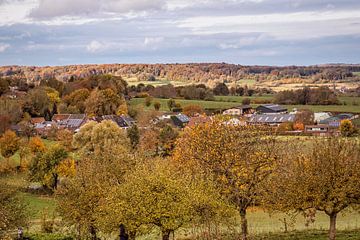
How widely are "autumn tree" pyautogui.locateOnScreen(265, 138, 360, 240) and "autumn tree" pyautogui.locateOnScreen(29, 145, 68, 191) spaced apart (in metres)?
42.0

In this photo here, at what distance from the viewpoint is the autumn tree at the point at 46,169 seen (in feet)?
213

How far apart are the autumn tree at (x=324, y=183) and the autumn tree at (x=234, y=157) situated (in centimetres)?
190

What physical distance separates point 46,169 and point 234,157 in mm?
40370

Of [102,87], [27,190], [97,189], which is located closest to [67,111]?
[102,87]

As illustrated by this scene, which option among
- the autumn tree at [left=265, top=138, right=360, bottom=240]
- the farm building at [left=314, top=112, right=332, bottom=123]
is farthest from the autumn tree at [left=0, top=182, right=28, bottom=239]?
the farm building at [left=314, top=112, right=332, bottom=123]

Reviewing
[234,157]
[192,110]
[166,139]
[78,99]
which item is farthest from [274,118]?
[234,157]

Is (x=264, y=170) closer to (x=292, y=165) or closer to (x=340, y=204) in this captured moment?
(x=292, y=165)

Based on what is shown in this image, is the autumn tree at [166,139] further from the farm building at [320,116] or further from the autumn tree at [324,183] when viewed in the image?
the autumn tree at [324,183]

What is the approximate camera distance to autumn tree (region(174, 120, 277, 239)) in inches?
1188

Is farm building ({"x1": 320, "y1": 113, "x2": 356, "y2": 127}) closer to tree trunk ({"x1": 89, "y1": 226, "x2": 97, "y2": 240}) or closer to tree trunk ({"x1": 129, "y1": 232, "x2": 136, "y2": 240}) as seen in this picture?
tree trunk ({"x1": 89, "y1": 226, "x2": 97, "y2": 240})

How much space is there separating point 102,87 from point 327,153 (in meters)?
124

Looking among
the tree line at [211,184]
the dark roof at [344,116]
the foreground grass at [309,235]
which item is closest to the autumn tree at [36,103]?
the dark roof at [344,116]

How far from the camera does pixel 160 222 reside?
25531 mm

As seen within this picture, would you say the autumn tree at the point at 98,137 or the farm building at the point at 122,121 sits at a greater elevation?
the autumn tree at the point at 98,137
